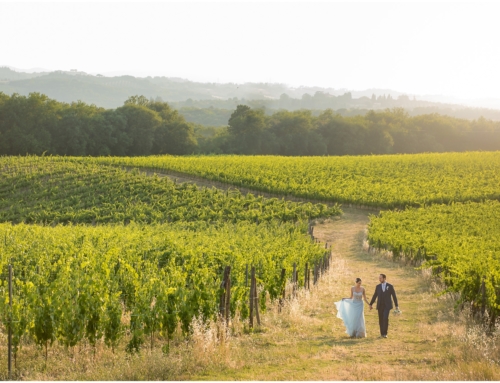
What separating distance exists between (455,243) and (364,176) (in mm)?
31152

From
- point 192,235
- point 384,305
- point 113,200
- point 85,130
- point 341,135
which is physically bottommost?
point 113,200

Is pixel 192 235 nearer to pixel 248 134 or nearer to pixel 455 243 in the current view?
pixel 455 243

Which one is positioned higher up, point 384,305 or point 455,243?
point 384,305

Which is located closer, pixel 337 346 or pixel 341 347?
pixel 341 347

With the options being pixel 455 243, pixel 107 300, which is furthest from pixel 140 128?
pixel 107 300

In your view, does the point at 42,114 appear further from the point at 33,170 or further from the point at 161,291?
the point at 161,291

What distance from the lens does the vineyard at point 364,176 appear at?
45928 millimetres

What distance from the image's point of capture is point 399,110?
380 feet

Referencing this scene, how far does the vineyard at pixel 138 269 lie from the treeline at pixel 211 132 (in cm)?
2963

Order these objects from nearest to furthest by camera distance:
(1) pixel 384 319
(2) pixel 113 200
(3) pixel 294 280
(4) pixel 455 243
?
(1) pixel 384 319, (3) pixel 294 280, (4) pixel 455 243, (2) pixel 113 200

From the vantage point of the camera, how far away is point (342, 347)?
1177cm

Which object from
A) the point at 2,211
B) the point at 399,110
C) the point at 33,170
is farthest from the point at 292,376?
the point at 399,110

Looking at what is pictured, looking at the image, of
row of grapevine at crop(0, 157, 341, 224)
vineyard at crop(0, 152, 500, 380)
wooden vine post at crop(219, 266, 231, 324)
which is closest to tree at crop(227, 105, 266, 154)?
vineyard at crop(0, 152, 500, 380)

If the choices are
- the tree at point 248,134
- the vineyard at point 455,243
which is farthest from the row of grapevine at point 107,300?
the tree at point 248,134
